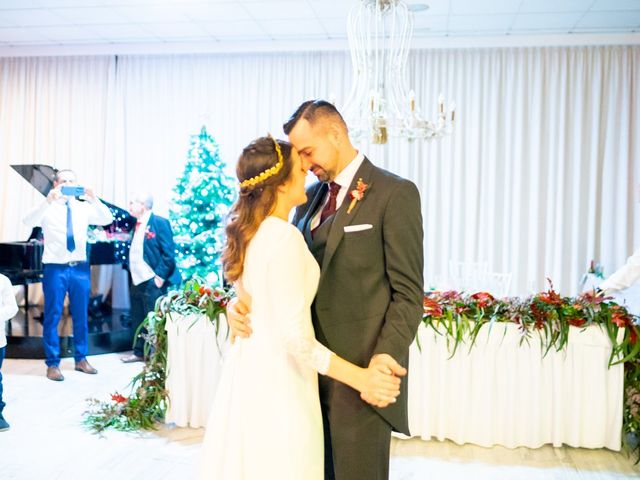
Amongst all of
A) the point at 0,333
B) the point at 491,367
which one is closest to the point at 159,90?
the point at 0,333

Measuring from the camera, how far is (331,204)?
8.32 ft

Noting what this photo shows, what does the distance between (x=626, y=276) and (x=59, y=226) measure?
203 inches

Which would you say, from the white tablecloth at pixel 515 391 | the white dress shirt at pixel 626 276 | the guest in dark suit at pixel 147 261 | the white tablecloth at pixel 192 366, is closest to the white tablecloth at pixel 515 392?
the white tablecloth at pixel 515 391

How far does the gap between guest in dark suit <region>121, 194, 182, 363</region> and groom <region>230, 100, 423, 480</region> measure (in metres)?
5.41

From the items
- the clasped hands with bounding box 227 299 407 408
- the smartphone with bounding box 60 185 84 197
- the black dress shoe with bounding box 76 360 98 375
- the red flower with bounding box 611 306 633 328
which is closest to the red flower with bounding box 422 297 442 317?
the red flower with bounding box 611 306 633 328

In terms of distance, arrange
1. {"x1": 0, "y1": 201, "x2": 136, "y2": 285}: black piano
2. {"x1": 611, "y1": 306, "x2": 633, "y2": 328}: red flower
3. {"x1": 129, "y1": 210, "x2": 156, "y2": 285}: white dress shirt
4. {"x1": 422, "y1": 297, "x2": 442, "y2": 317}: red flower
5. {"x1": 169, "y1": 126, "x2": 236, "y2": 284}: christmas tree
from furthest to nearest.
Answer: {"x1": 169, "y1": 126, "x2": 236, "y2": 284}: christmas tree
{"x1": 0, "y1": 201, "x2": 136, "y2": 285}: black piano
{"x1": 129, "y1": 210, "x2": 156, "y2": 285}: white dress shirt
{"x1": 422, "y1": 297, "x2": 442, "y2": 317}: red flower
{"x1": 611, "y1": 306, "x2": 633, "y2": 328}: red flower

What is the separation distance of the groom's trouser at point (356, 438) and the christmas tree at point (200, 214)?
6.38 m

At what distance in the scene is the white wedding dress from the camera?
2.14m

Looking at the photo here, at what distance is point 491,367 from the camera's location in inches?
178

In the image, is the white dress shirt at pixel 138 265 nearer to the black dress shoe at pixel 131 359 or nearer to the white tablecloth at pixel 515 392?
the black dress shoe at pixel 131 359

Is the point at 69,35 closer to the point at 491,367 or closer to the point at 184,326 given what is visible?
the point at 184,326

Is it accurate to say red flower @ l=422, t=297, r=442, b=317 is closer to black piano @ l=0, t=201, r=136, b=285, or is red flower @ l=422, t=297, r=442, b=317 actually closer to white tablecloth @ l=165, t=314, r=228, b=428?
white tablecloth @ l=165, t=314, r=228, b=428

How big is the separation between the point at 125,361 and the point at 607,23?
23.2ft

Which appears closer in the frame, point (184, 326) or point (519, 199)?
Result: point (184, 326)
